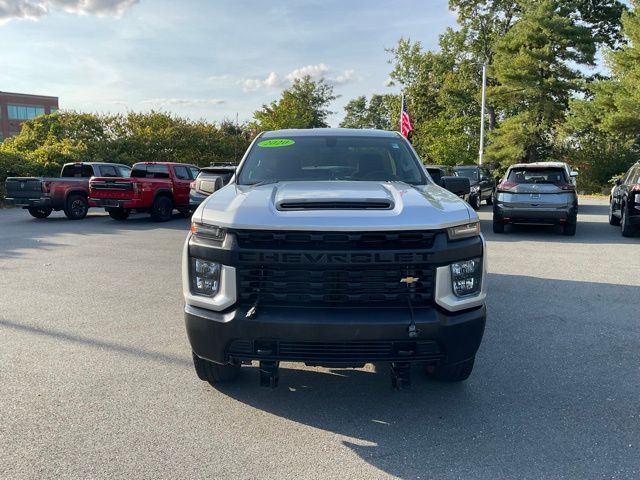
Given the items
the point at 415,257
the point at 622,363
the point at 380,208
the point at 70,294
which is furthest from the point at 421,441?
the point at 70,294

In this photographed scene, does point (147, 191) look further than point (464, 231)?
Yes

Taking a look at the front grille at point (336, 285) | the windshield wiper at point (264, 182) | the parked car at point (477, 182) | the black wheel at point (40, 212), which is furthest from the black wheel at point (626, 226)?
the black wheel at point (40, 212)

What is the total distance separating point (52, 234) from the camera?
13227 mm

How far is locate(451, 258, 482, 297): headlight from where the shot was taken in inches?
128

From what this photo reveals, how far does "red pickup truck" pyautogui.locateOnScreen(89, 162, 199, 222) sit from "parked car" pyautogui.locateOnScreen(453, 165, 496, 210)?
9712mm

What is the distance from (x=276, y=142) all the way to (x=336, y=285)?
2.42m

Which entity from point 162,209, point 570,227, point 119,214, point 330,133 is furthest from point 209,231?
point 119,214

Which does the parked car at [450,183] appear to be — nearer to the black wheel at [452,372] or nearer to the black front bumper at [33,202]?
the black wheel at [452,372]

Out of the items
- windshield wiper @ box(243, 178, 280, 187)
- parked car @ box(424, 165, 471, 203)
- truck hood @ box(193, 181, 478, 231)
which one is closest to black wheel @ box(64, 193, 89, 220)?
windshield wiper @ box(243, 178, 280, 187)

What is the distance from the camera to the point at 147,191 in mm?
16000

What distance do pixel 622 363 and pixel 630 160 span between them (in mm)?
32877

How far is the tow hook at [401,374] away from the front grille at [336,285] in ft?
1.24

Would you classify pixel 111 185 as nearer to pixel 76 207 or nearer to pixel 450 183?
pixel 76 207

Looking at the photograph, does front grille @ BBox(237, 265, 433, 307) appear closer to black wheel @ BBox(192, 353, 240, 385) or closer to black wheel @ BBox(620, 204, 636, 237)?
black wheel @ BBox(192, 353, 240, 385)
